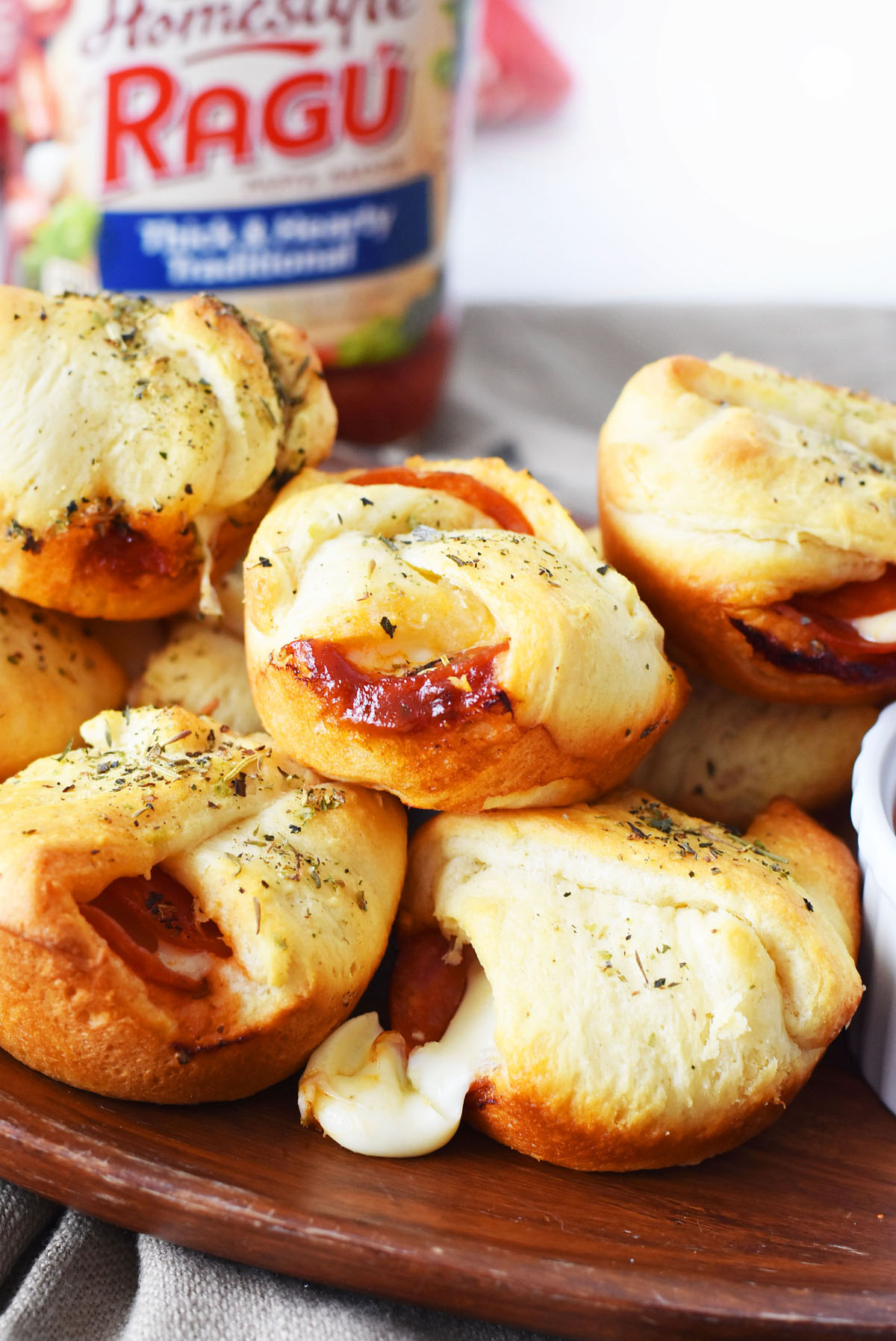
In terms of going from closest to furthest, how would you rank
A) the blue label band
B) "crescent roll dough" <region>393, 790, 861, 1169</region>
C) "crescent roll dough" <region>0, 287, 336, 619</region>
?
1. "crescent roll dough" <region>393, 790, 861, 1169</region>
2. "crescent roll dough" <region>0, 287, 336, 619</region>
3. the blue label band

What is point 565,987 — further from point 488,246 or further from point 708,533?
point 488,246

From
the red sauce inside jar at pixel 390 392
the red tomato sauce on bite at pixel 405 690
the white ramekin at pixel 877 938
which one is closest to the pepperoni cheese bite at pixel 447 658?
the red tomato sauce on bite at pixel 405 690

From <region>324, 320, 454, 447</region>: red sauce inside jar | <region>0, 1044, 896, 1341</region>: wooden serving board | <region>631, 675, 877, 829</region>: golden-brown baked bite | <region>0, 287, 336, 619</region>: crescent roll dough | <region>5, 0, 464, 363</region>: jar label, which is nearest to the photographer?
<region>0, 1044, 896, 1341</region>: wooden serving board

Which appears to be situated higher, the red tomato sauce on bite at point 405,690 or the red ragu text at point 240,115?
the red ragu text at point 240,115

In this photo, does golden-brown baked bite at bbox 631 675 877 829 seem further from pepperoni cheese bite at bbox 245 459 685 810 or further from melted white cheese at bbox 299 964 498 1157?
melted white cheese at bbox 299 964 498 1157

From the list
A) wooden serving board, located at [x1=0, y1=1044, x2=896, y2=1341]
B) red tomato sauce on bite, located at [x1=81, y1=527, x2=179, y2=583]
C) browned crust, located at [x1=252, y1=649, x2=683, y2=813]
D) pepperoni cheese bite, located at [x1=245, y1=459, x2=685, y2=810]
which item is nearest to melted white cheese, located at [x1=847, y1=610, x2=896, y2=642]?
pepperoni cheese bite, located at [x1=245, y1=459, x2=685, y2=810]

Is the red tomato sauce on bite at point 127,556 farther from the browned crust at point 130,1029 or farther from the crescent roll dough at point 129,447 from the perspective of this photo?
the browned crust at point 130,1029

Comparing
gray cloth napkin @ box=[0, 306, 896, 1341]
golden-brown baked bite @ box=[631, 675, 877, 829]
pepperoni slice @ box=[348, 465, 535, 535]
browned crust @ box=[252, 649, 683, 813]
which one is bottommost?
gray cloth napkin @ box=[0, 306, 896, 1341]
